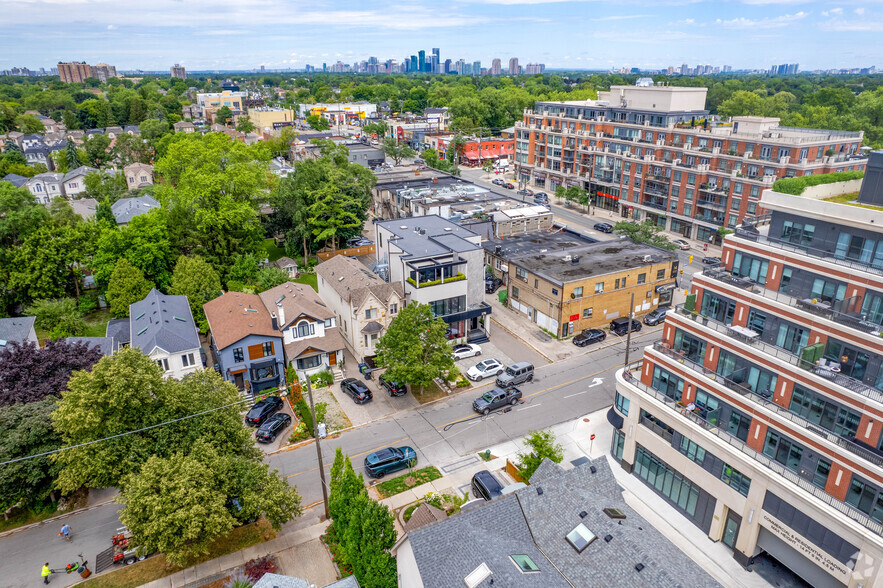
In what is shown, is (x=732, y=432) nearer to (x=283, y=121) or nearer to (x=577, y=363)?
(x=577, y=363)

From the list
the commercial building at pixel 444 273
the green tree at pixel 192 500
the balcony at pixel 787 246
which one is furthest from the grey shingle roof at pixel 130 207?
the balcony at pixel 787 246

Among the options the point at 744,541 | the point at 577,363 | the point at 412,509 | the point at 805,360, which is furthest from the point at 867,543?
the point at 577,363

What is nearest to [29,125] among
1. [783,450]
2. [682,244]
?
[682,244]

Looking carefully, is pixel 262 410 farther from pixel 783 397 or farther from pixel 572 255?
pixel 572 255

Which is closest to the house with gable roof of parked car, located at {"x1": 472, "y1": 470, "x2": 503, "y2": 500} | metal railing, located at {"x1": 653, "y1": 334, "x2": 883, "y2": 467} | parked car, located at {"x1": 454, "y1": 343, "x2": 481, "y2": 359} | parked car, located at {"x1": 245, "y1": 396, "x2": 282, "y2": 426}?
parked car, located at {"x1": 454, "y1": 343, "x2": 481, "y2": 359}

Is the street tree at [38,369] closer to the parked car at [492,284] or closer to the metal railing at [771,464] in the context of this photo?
the metal railing at [771,464]

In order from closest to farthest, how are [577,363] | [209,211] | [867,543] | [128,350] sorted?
1. [867,543]
2. [128,350]
3. [577,363]
4. [209,211]
